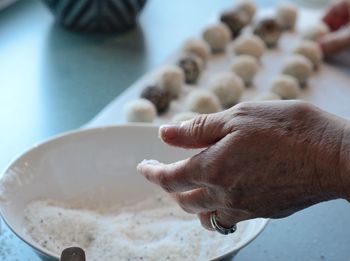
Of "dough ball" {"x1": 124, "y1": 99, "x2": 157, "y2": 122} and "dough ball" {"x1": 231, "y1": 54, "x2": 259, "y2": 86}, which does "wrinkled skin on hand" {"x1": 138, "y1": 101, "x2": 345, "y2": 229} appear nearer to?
"dough ball" {"x1": 124, "y1": 99, "x2": 157, "y2": 122}

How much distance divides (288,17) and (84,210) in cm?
80

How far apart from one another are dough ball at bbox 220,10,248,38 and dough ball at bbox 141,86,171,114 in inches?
13.6

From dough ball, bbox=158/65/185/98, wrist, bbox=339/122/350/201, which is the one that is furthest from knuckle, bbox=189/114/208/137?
dough ball, bbox=158/65/185/98

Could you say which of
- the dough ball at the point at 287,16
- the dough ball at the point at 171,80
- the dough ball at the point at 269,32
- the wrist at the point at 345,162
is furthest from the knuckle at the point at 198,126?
the dough ball at the point at 287,16

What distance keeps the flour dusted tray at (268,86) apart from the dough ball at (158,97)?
1 centimetres

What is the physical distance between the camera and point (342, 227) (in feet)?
2.68

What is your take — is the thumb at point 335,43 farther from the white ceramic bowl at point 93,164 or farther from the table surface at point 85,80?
the white ceramic bowl at point 93,164

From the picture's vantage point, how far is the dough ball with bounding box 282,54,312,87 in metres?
1.17

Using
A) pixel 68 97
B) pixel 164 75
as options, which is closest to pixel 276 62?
pixel 164 75

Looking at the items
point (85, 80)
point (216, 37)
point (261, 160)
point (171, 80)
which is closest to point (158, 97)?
point (171, 80)

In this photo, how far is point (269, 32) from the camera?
4.32ft

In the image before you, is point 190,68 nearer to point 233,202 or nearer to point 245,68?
point 245,68

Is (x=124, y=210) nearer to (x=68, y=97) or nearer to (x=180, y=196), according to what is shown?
(x=180, y=196)

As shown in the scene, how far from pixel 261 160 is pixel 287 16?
904 millimetres
